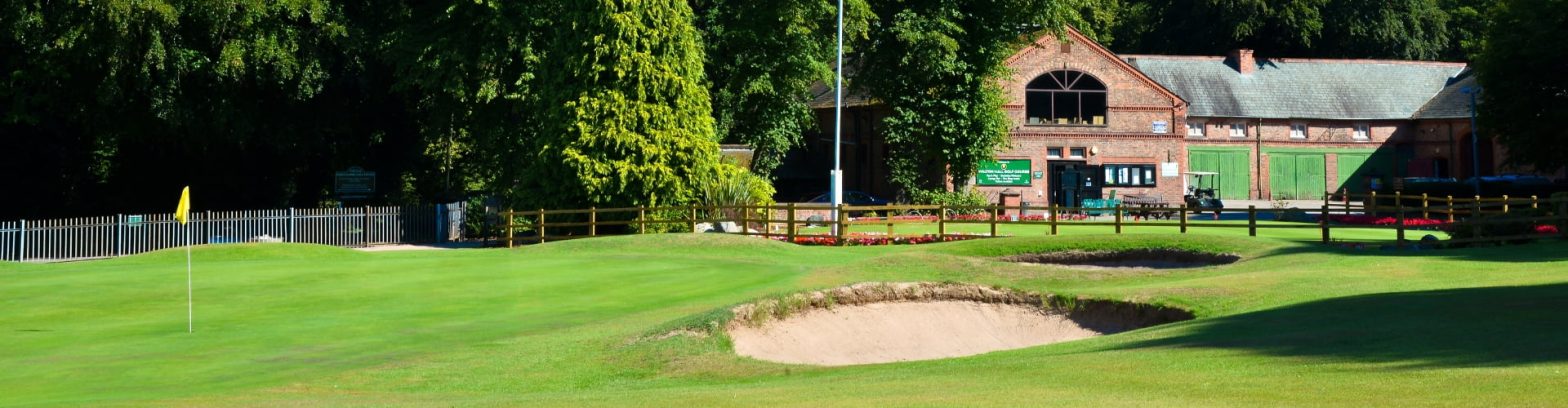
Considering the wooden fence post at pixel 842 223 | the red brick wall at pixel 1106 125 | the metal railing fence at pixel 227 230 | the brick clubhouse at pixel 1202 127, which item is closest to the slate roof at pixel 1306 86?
the brick clubhouse at pixel 1202 127

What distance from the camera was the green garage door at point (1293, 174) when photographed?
75.4 metres

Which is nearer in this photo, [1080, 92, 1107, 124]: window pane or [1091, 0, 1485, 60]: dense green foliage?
[1080, 92, 1107, 124]: window pane

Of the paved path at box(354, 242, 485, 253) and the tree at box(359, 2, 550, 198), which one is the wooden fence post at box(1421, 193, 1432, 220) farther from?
the paved path at box(354, 242, 485, 253)

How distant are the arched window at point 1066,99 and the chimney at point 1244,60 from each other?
13.4 meters

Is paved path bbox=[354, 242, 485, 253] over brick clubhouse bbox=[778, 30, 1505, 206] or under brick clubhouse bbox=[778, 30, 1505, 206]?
under

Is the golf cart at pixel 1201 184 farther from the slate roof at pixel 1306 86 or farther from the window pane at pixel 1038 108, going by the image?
the window pane at pixel 1038 108

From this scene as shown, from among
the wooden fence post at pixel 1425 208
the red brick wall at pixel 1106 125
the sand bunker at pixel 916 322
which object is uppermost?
the red brick wall at pixel 1106 125

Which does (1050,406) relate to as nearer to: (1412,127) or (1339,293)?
(1339,293)

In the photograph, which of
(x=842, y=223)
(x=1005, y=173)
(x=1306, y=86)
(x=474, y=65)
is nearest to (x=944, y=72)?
(x=1005, y=173)

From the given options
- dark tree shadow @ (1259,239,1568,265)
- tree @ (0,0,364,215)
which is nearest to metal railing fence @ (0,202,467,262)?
tree @ (0,0,364,215)

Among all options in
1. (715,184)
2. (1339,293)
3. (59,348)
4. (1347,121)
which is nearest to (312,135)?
(715,184)

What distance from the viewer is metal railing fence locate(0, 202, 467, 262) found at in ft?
119

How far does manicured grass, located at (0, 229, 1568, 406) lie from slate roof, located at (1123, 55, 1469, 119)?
44.3 metres

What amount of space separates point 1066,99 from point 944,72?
1256cm
